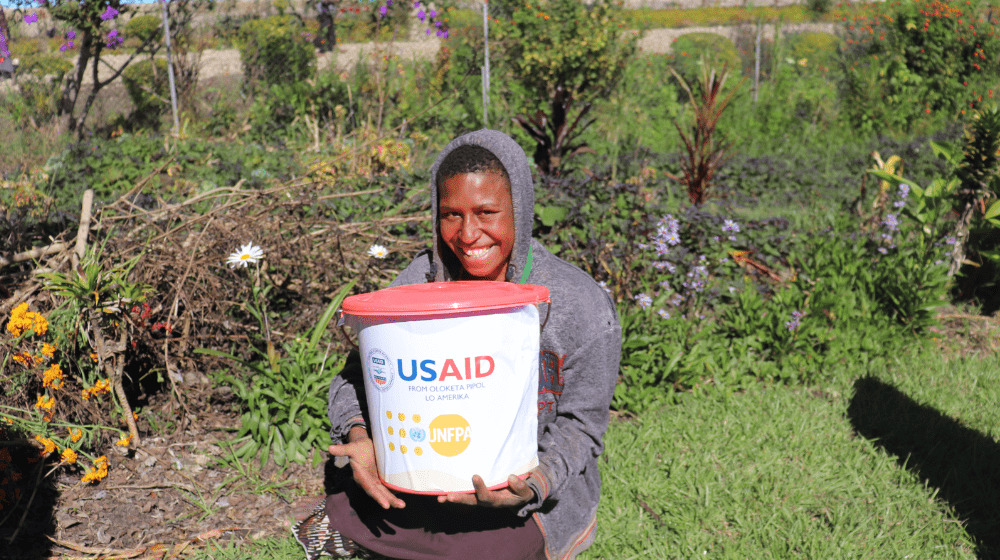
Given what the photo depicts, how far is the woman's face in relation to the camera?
1.63 metres

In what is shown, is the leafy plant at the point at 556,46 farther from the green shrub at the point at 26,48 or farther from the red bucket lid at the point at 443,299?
the red bucket lid at the point at 443,299

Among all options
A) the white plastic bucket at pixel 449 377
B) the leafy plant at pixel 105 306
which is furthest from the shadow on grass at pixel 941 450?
the leafy plant at pixel 105 306

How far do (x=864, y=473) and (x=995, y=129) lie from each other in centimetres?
217

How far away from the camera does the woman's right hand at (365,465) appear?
1449 mm

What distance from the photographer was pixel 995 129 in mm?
3363

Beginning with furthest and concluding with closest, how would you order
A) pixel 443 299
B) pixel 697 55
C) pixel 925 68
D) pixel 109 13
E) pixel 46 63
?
pixel 697 55
pixel 925 68
pixel 46 63
pixel 109 13
pixel 443 299

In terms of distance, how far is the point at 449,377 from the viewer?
1.28 m

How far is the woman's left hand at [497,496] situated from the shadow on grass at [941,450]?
1640mm

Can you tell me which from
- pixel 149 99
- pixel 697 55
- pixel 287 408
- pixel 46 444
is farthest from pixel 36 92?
pixel 697 55

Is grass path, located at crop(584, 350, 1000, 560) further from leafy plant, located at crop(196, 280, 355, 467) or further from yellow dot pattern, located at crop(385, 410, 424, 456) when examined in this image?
leafy plant, located at crop(196, 280, 355, 467)

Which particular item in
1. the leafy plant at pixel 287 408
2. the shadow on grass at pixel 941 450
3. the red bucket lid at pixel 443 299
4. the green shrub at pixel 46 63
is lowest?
the shadow on grass at pixel 941 450

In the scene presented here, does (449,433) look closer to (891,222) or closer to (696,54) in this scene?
(891,222)

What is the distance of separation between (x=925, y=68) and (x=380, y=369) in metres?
11.6

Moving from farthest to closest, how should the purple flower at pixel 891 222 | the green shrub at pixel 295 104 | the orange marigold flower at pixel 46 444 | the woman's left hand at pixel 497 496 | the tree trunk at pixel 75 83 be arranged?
the green shrub at pixel 295 104 < the tree trunk at pixel 75 83 < the purple flower at pixel 891 222 < the orange marigold flower at pixel 46 444 < the woman's left hand at pixel 497 496
